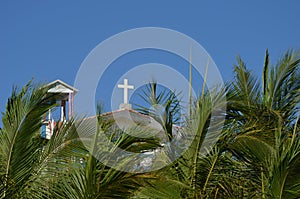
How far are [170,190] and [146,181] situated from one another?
1.94 feet

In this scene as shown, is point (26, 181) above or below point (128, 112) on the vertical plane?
below

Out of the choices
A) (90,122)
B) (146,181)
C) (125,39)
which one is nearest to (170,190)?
(146,181)

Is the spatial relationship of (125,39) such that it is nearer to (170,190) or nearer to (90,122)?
(90,122)

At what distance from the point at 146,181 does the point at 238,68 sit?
4103 millimetres

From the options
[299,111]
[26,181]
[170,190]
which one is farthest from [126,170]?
[299,111]

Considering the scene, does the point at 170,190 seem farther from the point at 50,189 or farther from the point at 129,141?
the point at 50,189

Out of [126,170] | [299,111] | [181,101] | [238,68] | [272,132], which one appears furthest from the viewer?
[238,68]

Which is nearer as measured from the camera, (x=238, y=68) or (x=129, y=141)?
(x=129, y=141)

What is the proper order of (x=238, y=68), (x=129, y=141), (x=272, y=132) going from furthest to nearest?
(x=238, y=68) < (x=272, y=132) < (x=129, y=141)

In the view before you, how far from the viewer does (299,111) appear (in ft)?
29.0

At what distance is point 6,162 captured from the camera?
6695 millimetres

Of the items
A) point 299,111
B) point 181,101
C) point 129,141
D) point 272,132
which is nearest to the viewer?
point 129,141

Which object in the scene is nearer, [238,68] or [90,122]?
[90,122]

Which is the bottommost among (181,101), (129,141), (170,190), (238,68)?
(170,190)
